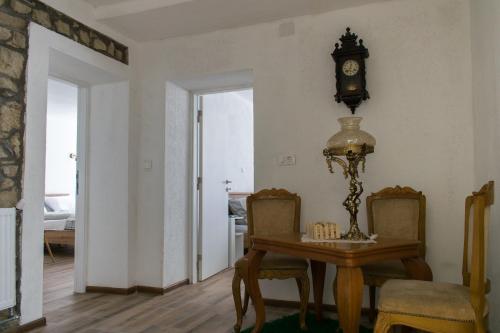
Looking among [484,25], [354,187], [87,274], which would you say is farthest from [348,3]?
[87,274]

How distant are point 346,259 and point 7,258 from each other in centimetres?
208

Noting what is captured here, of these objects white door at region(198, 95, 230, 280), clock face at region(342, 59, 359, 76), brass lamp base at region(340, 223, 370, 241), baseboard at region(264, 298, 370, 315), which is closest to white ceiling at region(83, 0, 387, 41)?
clock face at region(342, 59, 359, 76)

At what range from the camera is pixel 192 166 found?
4.08 m

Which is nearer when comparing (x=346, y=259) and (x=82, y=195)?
(x=346, y=259)

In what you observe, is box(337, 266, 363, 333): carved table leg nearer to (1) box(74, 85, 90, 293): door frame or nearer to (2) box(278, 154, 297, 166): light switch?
(2) box(278, 154, 297, 166): light switch

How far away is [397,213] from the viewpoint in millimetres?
2729

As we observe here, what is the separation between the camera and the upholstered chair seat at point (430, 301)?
1569mm

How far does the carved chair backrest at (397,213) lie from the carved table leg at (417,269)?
443 mm

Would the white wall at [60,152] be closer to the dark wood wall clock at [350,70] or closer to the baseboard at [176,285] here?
the baseboard at [176,285]

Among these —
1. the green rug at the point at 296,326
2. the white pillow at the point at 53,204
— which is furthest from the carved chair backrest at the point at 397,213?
the white pillow at the point at 53,204

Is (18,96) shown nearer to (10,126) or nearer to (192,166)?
(10,126)

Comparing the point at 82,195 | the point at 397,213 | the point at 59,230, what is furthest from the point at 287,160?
the point at 59,230

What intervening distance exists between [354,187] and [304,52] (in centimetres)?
139

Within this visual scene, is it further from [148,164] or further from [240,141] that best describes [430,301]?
[240,141]
